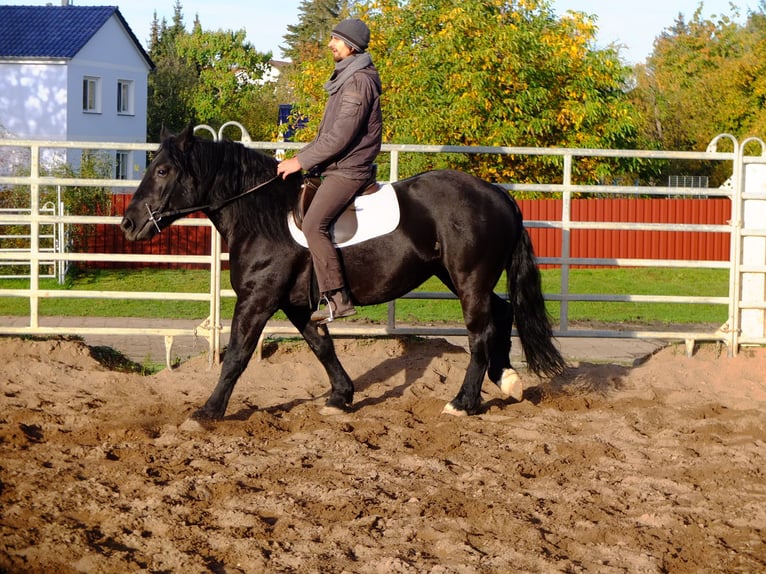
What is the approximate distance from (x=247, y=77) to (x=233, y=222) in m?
63.1

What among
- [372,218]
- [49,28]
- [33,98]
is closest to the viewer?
[372,218]

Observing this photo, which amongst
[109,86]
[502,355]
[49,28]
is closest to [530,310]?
[502,355]

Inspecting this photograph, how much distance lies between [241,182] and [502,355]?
7.53 ft

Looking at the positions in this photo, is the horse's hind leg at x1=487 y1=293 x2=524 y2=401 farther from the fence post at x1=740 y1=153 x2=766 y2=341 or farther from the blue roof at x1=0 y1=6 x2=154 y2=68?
the blue roof at x1=0 y1=6 x2=154 y2=68

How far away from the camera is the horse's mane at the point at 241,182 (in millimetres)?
6688

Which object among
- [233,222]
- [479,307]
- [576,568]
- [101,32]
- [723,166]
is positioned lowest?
[576,568]

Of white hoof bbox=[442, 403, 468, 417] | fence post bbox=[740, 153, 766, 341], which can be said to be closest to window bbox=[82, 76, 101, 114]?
fence post bbox=[740, 153, 766, 341]

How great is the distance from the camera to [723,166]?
39.4 metres

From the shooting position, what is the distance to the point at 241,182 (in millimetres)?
6816

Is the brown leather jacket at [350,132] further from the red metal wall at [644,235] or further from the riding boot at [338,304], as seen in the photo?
the red metal wall at [644,235]

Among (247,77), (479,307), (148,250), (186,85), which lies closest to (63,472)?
(479,307)

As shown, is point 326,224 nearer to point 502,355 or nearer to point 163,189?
point 163,189

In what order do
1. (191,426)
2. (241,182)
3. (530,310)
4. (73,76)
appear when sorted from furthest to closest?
(73,76) < (530,310) < (241,182) < (191,426)

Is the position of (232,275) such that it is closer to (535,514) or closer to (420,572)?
(535,514)
